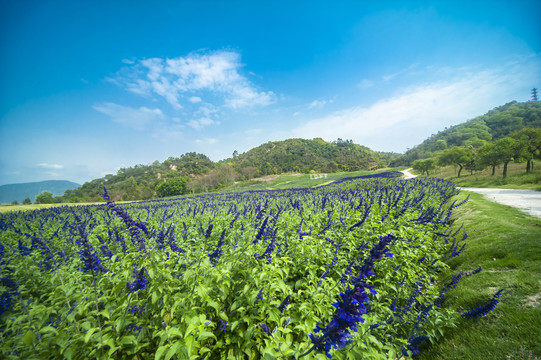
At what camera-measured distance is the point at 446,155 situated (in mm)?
51312

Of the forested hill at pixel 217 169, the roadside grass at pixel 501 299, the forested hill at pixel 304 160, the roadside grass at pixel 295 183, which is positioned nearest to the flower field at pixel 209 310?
the roadside grass at pixel 501 299

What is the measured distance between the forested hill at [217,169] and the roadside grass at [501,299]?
252ft

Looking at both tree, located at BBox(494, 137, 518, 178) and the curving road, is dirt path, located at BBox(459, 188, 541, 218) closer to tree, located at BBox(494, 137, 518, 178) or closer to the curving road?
the curving road

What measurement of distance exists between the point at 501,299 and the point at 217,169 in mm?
100430

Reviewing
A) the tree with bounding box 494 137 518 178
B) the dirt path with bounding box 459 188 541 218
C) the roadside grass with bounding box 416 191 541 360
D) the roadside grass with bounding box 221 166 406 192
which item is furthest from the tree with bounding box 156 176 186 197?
the tree with bounding box 494 137 518 178

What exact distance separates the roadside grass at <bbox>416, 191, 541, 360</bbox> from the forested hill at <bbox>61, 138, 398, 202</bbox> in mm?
76885

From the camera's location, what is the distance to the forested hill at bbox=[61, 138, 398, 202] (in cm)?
7819

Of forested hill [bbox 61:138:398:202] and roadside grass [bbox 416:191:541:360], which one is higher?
forested hill [bbox 61:138:398:202]

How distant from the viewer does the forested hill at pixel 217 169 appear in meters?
78.2

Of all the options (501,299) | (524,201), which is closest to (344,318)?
(501,299)

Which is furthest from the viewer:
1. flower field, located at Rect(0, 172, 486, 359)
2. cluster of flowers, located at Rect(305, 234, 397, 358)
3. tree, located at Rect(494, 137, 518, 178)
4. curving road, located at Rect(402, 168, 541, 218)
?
tree, located at Rect(494, 137, 518, 178)

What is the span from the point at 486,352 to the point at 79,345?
5.71m

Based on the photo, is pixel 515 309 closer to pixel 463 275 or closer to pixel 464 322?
pixel 464 322

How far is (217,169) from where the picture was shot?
3873 inches
